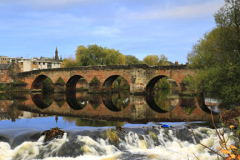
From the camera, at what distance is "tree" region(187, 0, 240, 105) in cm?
1169

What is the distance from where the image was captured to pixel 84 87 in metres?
43.2

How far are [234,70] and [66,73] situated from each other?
83.1 feet

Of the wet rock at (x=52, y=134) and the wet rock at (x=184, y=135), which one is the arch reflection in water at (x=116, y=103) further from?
the wet rock at (x=52, y=134)

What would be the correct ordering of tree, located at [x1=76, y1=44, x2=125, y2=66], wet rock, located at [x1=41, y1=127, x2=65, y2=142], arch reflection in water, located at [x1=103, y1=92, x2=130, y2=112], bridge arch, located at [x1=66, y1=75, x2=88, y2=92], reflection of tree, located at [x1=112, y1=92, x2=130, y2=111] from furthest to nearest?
tree, located at [x1=76, y1=44, x2=125, y2=66], bridge arch, located at [x1=66, y1=75, x2=88, y2=92], reflection of tree, located at [x1=112, y1=92, x2=130, y2=111], arch reflection in water, located at [x1=103, y1=92, x2=130, y2=112], wet rock, located at [x1=41, y1=127, x2=65, y2=142]

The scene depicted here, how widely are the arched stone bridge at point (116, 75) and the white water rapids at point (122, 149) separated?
16992mm

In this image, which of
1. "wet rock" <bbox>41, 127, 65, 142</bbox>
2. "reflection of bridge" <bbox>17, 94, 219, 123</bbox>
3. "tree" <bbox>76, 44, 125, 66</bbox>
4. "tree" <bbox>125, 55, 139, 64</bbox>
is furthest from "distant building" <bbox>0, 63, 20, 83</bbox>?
"wet rock" <bbox>41, 127, 65, 142</bbox>

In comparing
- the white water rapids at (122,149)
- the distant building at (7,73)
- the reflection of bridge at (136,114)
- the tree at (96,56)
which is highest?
the tree at (96,56)

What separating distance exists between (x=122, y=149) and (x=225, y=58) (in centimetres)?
889

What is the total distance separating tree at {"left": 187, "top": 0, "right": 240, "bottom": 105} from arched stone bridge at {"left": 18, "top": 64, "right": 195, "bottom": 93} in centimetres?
1085

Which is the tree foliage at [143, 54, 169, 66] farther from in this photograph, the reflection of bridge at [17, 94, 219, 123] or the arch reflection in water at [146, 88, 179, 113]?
the reflection of bridge at [17, 94, 219, 123]

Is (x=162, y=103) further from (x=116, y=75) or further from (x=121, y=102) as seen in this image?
(x=116, y=75)

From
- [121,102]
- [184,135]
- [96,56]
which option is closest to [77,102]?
[121,102]

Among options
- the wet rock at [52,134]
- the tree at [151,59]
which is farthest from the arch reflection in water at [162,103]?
the tree at [151,59]

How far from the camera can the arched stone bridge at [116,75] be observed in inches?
995
